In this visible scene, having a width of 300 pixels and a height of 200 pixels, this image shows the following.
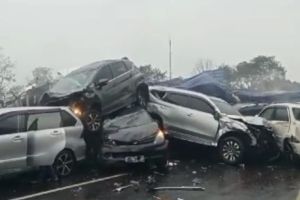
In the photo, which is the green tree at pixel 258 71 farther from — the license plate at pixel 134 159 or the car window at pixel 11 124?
the car window at pixel 11 124

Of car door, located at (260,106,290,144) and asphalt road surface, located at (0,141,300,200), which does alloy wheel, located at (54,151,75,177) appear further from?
car door, located at (260,106,290,144)

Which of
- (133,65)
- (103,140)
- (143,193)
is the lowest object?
(143,193)

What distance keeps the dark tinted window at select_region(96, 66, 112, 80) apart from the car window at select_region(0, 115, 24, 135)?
391cm

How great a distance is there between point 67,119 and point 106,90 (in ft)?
8.41

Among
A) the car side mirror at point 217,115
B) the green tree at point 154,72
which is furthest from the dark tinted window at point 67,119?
the green tree at point 154,72

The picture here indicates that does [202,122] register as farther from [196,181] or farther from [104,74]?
[196,181]

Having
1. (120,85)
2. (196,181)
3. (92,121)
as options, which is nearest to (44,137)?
(92,121)

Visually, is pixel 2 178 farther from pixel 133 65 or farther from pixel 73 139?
pixel 133 65

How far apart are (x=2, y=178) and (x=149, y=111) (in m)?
4.99

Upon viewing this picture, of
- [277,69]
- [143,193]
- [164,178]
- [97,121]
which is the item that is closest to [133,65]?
[97,121]

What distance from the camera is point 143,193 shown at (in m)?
9.87

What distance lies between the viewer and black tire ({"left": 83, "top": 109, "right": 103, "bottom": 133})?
43.4ft

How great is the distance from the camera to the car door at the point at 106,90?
46.2ft

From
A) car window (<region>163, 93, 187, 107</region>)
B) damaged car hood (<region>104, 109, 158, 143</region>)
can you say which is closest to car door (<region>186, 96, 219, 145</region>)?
car window (<region>163, 93, 187, 107</region>)
